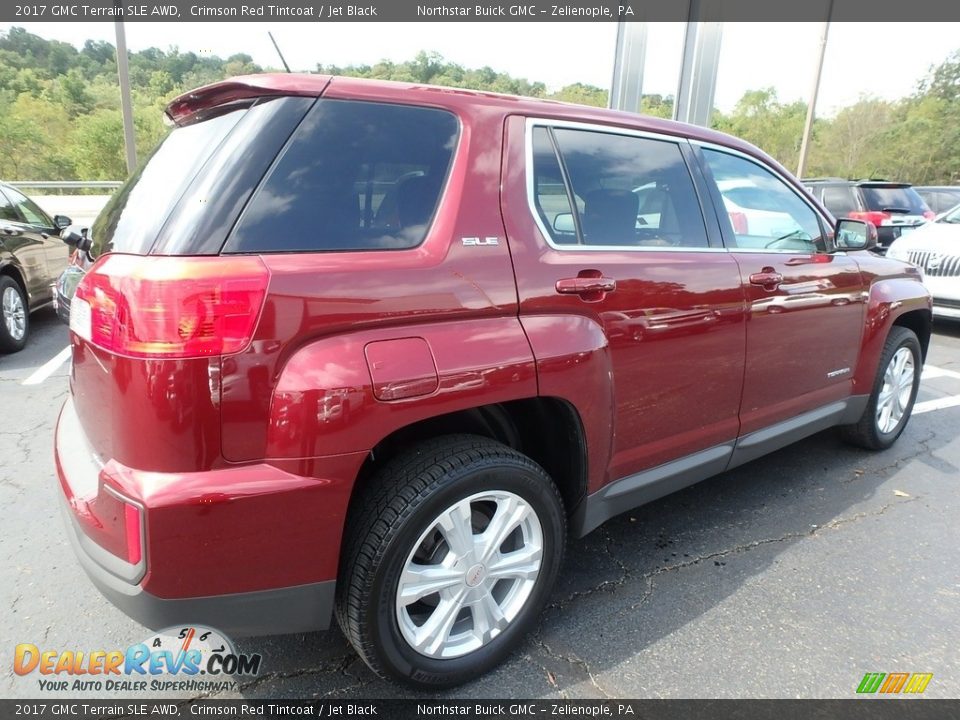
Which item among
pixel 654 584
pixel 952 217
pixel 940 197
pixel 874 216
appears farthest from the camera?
pixel 940 197

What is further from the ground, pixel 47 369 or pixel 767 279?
pixel 767 279

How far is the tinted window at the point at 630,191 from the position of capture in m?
2.23

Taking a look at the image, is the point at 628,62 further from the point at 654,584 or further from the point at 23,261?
the point at 654,584

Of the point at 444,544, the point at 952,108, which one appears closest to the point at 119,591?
the point at 444,544

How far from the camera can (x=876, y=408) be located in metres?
3.73

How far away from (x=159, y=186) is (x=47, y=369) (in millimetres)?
4621

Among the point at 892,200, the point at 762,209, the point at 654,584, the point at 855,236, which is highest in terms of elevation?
the point at 892,200

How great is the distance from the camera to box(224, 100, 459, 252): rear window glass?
1.57 m

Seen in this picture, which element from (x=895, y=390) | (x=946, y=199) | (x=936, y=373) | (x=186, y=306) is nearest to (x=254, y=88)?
(x=186, y=306)

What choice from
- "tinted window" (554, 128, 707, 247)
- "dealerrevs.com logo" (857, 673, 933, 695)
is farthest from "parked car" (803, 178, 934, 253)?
"dealerrevs.com logo" (857, 673, 933, 695)

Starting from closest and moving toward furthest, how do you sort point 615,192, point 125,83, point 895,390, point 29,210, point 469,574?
point 469,574
point 615,192
point 895,390
point 29,210
point 125,83

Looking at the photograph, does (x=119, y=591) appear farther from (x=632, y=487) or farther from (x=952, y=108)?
(x=952, y=108)

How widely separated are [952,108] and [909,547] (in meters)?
49.7

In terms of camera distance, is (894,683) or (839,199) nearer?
(894,683)
